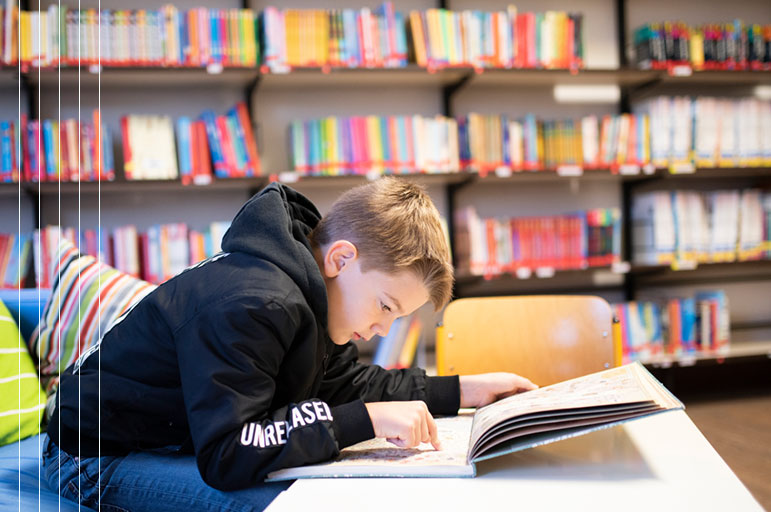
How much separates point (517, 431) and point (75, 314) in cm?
112

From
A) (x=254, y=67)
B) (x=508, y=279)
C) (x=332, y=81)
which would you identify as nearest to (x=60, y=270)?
(x=254, y=67)

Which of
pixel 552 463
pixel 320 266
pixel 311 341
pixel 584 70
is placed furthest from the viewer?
pixel 584 70

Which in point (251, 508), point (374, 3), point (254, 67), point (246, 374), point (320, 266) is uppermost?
point (374, 3)

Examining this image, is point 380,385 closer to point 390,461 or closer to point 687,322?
point 390,461

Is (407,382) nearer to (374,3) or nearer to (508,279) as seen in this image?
(508,279)

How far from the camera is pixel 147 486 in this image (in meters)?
0.91

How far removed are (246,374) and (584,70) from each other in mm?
2965

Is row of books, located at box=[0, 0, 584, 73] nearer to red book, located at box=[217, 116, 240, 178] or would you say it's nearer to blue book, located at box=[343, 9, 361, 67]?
blue book, located at box=[343, 9, 361, 67]

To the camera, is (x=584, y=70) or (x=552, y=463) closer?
(x=552, y=463)

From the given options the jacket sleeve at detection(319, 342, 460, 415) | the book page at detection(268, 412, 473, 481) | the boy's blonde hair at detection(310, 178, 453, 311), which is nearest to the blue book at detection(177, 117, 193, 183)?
the jacket sleeve at detection(319, 342, 460, 415)

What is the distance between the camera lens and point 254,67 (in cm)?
299

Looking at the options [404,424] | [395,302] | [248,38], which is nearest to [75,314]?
[395,302]

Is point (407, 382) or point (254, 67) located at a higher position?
point (254, 67)

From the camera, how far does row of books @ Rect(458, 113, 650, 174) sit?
3.28 m
